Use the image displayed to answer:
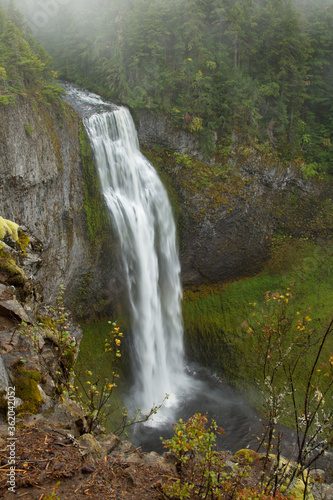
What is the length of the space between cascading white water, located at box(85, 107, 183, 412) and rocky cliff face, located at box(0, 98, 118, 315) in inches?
38.5

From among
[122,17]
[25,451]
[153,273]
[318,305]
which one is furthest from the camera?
[122,17]

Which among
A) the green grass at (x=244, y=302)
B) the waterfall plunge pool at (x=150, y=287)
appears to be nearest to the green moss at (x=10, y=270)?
the waterfall plunge pool at (x=150, y=287)

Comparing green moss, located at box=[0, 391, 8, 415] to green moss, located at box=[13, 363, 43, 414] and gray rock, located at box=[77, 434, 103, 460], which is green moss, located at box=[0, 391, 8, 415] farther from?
gray rock, located at box=[77, 434, 103, 460]

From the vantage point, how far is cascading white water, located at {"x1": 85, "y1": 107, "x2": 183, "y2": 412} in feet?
47.7

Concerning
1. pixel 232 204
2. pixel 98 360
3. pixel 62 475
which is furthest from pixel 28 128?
pixel 232 204

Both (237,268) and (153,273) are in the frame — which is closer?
(153,273)

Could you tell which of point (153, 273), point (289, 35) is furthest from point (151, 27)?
point (153, 273)

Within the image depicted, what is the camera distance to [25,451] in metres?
3.60

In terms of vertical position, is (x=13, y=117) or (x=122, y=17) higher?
(x=122, y=17)

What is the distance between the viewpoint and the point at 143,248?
15.4 metres

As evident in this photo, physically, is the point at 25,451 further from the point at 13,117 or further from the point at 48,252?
the point at 13,117

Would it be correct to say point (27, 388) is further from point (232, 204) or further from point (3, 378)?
point (232, 204)

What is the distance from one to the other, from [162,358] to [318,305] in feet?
30.9

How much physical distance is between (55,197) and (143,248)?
15.9 ft
